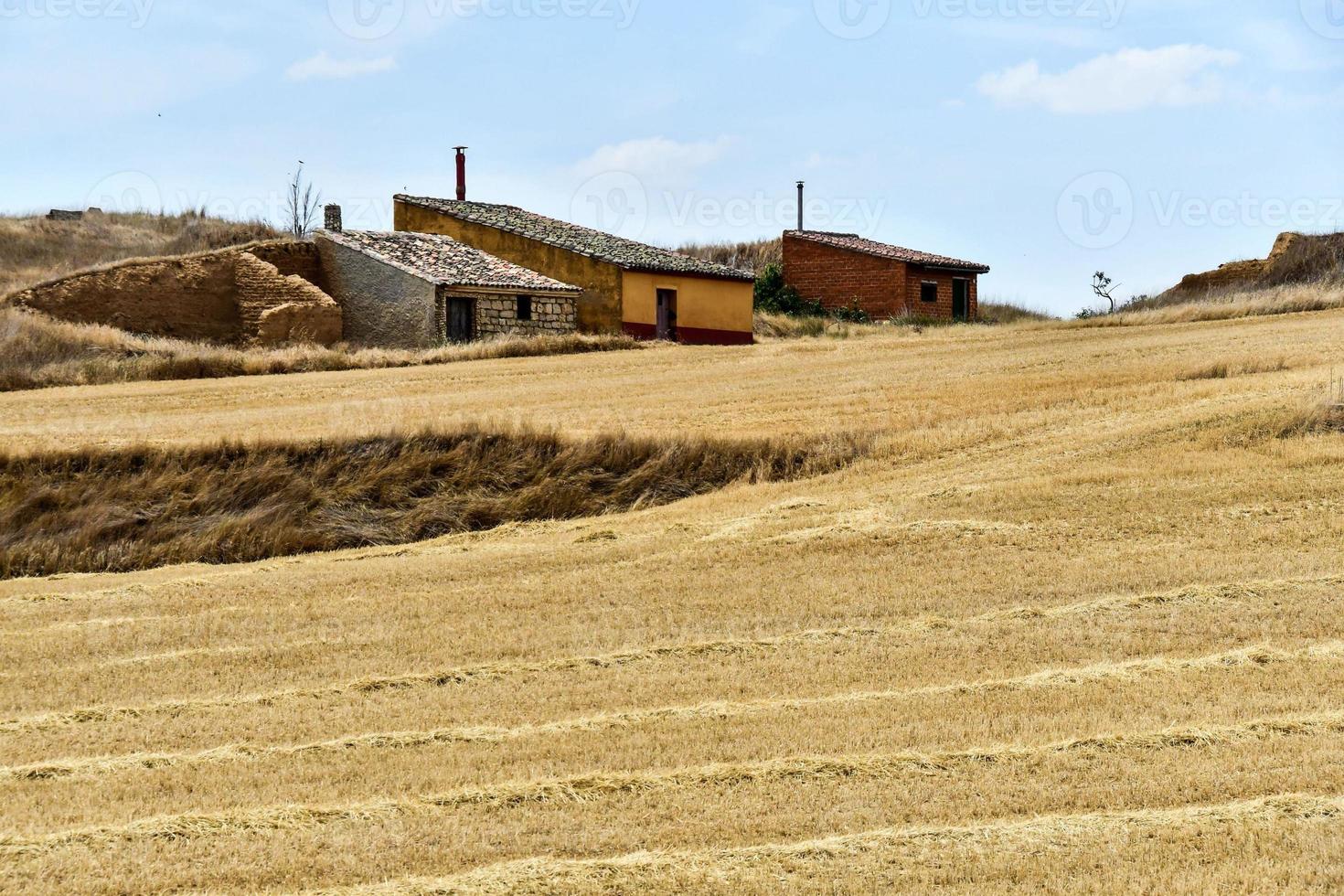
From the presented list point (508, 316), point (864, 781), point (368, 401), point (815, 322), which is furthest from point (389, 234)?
point (864, 781)

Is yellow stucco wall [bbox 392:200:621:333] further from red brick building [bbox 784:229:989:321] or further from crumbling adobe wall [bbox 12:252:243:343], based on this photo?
red brick building [bbox 784:229:989:321]

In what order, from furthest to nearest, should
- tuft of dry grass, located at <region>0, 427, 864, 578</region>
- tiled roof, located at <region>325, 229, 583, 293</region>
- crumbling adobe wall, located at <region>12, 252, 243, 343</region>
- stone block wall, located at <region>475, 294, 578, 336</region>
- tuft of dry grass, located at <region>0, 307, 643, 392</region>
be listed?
stone block wall, located at <region>475, 294, 578, 336</region> → tiled roof, located at <region>325, 229, 583, 293</region> → crumbling adobe wall, located at <region>12, 252, 243, 343</region> → tuft of dry grass, located at <region>0, 307, 643, 392</region> → tuft of dry grass, located at <region>0, 427, 864, 578</region>

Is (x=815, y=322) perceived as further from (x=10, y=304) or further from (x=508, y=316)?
(x=10, y=304)

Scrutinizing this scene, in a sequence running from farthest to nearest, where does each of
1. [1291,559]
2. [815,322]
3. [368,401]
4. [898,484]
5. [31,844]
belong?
[815,322], [368,401], [898,484], [1291,559], [31,844]

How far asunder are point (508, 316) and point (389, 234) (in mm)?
6233

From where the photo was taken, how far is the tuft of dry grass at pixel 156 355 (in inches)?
1108

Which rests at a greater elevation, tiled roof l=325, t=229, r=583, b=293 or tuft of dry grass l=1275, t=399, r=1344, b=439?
tiled roof l=325, t=229, r=583, b=293

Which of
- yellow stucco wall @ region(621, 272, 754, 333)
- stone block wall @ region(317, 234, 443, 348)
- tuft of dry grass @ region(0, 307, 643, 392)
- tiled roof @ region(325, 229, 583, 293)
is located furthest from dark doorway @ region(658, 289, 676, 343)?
stone block wall @ region(317, 234, 443, 348)

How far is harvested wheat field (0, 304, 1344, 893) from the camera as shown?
21.8 feet

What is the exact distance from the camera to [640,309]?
40.7 meters

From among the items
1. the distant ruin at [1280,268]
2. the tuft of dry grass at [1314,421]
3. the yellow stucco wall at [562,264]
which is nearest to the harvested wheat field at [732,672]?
the tuft of dry grass at [1314,421]

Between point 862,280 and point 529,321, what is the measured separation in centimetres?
1559

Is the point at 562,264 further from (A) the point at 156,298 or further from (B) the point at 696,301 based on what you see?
(A) the point at 156,298

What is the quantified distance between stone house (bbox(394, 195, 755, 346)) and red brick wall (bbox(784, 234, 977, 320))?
6672mm
